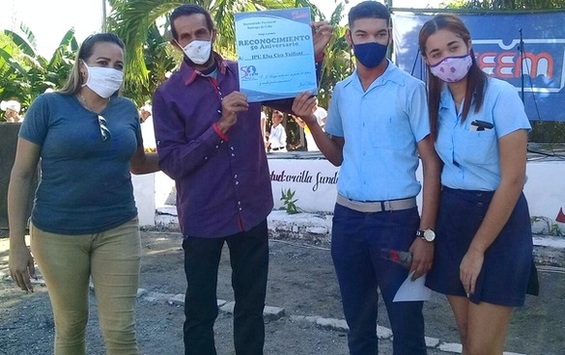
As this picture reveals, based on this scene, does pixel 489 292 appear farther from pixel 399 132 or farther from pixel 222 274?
pixel 222 274

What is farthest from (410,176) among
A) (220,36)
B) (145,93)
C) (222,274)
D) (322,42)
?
(145,93)

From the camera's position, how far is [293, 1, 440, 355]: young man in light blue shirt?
119 inches

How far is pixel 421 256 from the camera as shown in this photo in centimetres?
298

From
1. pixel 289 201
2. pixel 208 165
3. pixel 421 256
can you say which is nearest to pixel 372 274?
pixel 421 256

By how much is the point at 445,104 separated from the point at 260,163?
1087mm

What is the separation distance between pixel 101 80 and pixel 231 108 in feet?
2.22

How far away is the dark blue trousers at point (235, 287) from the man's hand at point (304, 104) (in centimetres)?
68

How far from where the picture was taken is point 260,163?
357 centimetres

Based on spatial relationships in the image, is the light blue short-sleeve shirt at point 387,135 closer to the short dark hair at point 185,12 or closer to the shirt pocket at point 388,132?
the shirt pocket at point 388,132

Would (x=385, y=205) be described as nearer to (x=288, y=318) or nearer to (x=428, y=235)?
(x=428, y=235)

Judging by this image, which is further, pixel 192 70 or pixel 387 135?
pixel 192 70

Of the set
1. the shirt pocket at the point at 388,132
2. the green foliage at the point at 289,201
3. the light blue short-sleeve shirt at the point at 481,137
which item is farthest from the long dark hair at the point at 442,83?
the green foliage at the point at 289,201

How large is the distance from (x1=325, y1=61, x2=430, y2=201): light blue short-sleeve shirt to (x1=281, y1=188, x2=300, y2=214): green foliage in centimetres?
551

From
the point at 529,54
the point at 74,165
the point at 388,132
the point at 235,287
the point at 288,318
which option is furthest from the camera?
the point at 529,54
